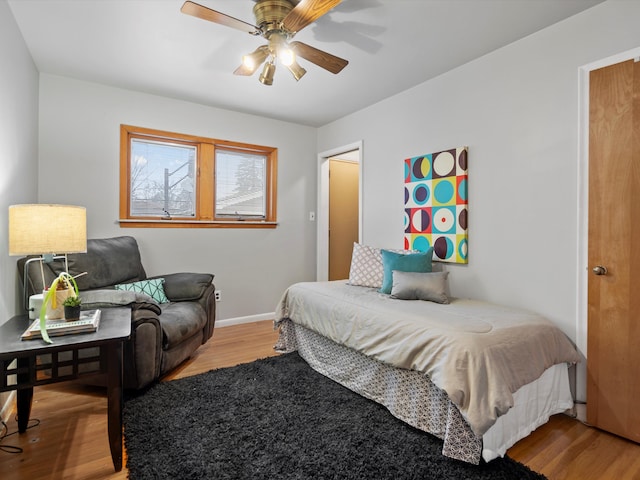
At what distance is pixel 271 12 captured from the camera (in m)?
2.01

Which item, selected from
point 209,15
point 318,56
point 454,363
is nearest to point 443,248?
point 454,363

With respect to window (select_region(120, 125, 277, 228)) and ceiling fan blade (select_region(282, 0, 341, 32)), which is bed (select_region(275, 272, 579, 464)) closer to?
ceiling fan blade (select_region(282, 0, 341, 32))

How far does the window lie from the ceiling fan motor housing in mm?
1972

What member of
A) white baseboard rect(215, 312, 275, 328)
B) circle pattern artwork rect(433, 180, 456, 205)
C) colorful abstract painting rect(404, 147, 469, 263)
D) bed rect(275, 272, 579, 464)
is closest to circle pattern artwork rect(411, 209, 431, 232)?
colorful abstract painting rect(404, 147, 469, 263)

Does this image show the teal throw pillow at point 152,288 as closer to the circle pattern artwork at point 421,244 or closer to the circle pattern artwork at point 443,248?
the circle pattern artwork at point 421,244

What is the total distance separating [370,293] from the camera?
2756 mm

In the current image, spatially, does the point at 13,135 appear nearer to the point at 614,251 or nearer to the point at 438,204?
the point at 438,204

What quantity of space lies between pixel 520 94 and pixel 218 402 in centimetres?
288

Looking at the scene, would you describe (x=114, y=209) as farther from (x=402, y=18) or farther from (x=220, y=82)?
(x=402, y=18)

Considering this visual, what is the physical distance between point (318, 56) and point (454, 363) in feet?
6.36

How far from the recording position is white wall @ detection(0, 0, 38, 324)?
2057mm

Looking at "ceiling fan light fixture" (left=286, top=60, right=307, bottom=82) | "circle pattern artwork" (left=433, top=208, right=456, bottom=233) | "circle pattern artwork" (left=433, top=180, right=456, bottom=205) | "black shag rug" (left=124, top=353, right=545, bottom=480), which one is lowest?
"black shag rug" (left=124, top=353, right=545, bottom=480)

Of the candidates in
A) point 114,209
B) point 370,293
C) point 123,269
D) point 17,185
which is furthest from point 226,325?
point 17,185

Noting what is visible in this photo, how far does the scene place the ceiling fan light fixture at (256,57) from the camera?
2.21 m
